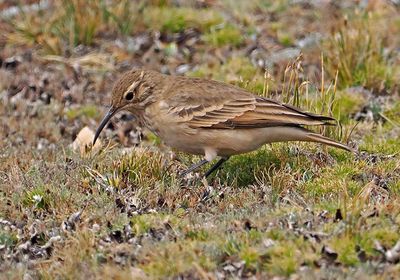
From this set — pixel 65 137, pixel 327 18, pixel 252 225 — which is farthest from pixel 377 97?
pixel 252 225

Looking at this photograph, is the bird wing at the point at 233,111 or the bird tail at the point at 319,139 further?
the bird wing at the point at 233,111

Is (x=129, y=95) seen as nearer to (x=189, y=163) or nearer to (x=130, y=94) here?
(x=130, y=94)

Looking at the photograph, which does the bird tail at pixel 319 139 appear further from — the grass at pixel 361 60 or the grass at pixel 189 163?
the grass at pixel 361 60

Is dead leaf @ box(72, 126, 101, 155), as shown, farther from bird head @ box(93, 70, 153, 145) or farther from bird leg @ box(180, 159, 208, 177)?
bird leg @ box(180, 159, 208, 177)

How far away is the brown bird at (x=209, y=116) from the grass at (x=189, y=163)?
36cm

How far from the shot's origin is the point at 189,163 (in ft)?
36.8

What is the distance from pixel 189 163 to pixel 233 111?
1212 mm

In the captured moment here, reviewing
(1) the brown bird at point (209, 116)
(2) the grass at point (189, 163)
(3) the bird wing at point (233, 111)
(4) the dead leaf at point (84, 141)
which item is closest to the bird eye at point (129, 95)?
(1) the brown bird at point (209, 116)

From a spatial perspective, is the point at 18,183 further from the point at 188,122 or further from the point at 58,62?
the point at 58,62

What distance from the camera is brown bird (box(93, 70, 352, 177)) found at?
10.0 m

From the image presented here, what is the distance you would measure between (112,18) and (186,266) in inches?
364

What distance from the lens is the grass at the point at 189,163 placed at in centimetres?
778

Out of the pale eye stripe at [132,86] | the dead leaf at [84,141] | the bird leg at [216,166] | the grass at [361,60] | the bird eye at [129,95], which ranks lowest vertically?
the dead leaf at [84,141]

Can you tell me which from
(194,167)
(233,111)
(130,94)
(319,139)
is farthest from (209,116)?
(319,139)
